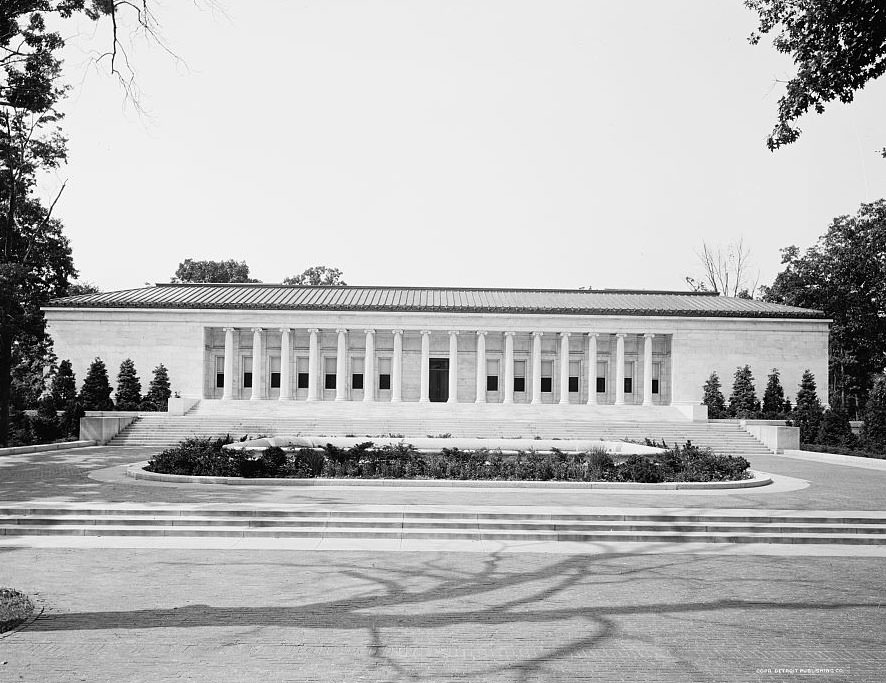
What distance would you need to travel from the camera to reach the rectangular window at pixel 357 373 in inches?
2400

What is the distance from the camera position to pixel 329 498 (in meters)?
19.3

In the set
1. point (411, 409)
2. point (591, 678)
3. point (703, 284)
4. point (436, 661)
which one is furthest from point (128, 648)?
point (703, 284)

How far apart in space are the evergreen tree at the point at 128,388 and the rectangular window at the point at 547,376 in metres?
31.3

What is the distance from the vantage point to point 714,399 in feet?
182

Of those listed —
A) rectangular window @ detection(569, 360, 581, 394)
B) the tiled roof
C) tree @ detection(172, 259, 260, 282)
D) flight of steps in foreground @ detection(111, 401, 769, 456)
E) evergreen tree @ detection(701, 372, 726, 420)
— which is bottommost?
flight of steps in foreground @ detection(111, 401, 769, 456)

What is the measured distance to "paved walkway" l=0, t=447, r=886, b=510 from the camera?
1881 centimetres

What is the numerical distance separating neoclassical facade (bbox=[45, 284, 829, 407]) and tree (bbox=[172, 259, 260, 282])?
A: 3231 cm

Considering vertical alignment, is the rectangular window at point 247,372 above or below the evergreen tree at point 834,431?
above

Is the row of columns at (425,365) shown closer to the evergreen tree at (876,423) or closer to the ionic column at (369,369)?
the ionic column at (369,369)

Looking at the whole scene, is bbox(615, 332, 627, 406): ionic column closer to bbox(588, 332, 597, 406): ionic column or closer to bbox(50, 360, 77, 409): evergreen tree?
bbox(588, 332, 597, 406): ionic column

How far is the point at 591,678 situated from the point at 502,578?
441 centimetres

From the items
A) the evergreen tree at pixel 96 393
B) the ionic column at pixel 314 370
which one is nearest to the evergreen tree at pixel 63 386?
the evergreen tree at pixel 96 393

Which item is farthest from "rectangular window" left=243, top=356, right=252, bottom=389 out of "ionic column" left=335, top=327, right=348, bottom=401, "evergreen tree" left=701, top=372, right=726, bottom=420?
"evergreen tree" left=701, top=372, right=726, bottom=420

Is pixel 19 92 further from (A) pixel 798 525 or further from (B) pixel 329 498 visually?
(A) pixel 798 525
